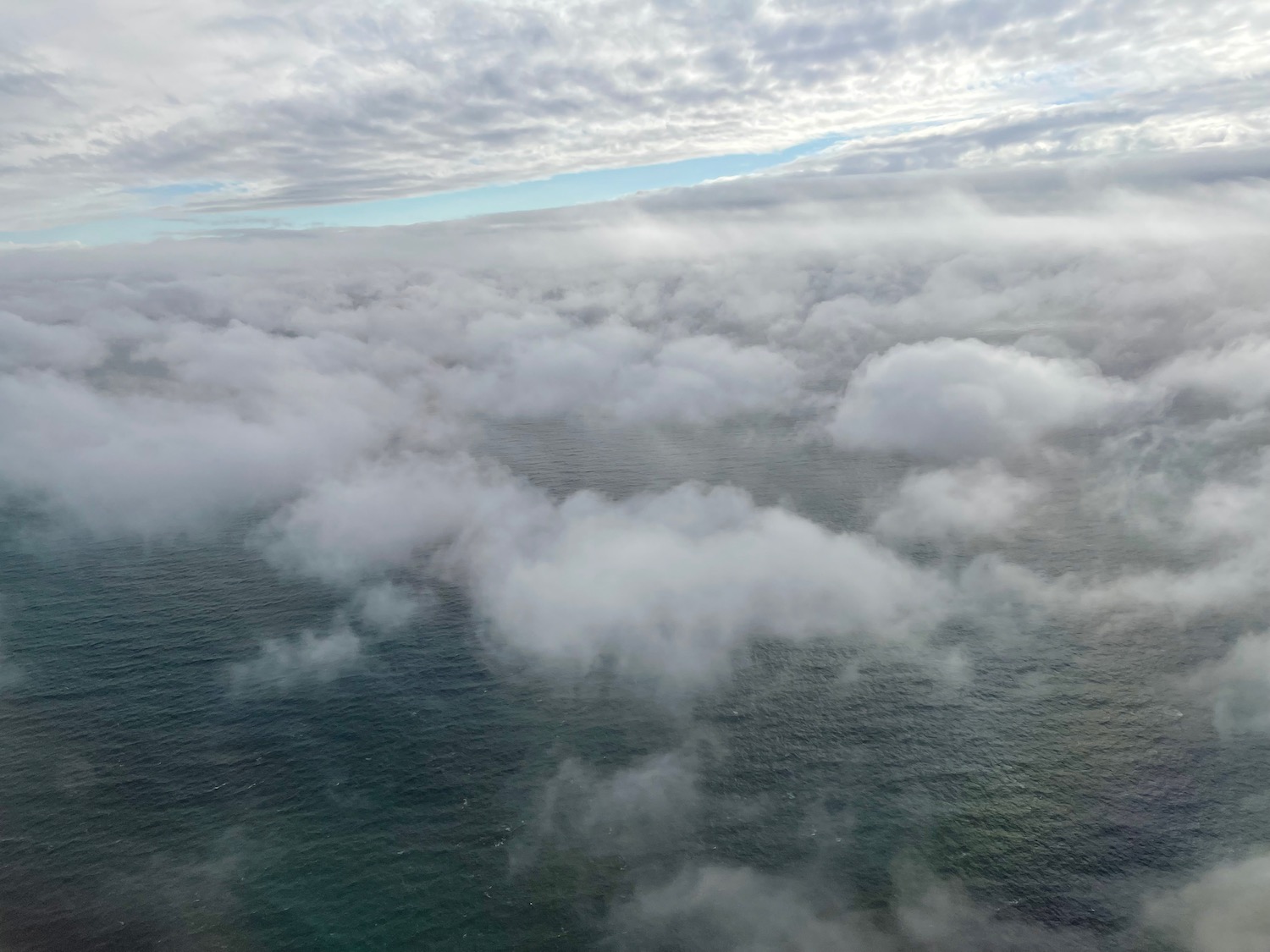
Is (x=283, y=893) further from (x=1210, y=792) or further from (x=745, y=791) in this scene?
(x=1210, y=792)

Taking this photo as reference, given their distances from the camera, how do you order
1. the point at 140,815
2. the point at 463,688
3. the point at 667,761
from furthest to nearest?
the point at 463,688 → the point at 667,761 → the point at 140,815

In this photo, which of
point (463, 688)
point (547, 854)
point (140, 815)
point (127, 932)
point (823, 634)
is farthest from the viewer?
point (823, 634)

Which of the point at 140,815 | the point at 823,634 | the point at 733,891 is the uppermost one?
the point at 140,815

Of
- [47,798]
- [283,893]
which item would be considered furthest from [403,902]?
[47,798]

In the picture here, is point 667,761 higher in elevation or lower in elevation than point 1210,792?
higher

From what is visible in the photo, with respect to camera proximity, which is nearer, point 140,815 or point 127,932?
point 127,932

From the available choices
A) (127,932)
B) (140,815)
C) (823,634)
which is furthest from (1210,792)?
(140,815)

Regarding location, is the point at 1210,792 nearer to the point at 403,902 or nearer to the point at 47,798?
the point at 403,902
